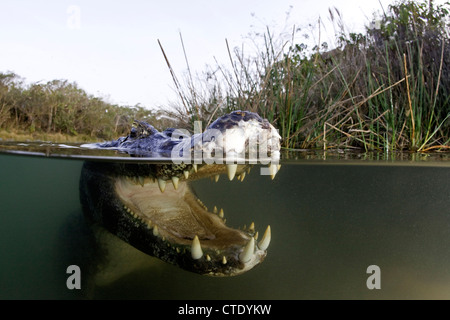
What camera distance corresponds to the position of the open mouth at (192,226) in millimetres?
2150

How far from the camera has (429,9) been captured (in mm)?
6727

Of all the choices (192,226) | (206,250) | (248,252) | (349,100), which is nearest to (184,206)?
(192,226)

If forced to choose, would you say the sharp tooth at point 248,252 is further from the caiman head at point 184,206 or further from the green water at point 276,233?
the green water at point 276,233

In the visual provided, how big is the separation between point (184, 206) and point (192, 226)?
32 cm

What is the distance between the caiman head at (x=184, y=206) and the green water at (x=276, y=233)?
0.66 meters

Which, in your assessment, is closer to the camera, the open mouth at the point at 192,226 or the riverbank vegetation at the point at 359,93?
the open mouth at the point at 192,226

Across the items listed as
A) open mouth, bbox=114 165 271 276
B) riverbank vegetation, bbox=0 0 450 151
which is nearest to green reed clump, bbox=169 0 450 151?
riverbank vegetation, bbox=0 0 450 151

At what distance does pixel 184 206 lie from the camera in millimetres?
3158

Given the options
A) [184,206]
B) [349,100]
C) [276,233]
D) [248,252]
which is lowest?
[276,233]

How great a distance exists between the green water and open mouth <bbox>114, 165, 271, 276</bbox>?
2.24 feet

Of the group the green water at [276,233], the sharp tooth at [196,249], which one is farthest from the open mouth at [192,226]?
the green water at [276,233]

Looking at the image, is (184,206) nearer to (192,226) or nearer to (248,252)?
(192,226)

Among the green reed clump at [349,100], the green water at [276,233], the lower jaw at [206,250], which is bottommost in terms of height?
the green water at [276,233]

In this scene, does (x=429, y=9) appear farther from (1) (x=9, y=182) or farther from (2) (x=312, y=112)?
(1) (x=9, y=182)
